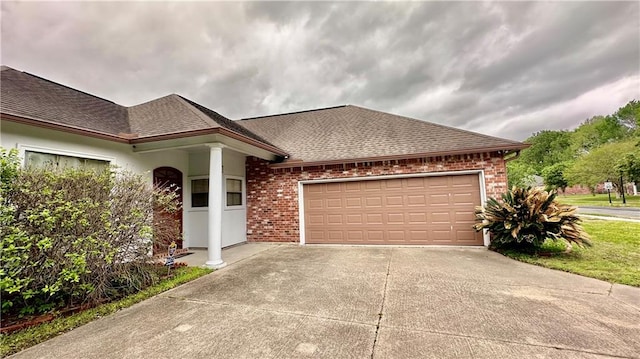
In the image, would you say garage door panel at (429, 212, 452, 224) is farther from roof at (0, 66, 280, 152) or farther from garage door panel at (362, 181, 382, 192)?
roof at (0, 66, 280, 152)

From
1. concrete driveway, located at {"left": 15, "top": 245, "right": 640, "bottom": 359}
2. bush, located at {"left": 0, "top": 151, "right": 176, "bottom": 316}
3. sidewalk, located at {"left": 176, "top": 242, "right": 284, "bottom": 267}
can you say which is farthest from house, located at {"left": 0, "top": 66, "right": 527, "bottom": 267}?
concrete driveway, located at {"left": 15, "top": 245, "right": 640, "bottom": 359}

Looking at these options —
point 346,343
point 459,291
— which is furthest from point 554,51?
point 346,343

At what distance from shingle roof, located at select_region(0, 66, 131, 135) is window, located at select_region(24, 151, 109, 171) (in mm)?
678

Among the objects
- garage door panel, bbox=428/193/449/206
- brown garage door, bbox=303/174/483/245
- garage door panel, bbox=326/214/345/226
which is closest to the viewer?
brown garage door, bbox=303/174/483/245

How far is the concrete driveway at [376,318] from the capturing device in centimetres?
249

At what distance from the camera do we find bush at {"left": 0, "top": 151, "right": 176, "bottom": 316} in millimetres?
3229

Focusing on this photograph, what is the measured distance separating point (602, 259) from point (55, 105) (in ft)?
41.7

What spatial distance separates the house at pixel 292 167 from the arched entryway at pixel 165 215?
46mm

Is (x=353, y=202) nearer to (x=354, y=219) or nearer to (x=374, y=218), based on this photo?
(x=354, y=219)

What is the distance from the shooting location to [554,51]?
912 centimetres

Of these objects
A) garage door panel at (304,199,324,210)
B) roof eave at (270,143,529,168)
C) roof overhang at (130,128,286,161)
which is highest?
roof overhang at (130,128,286,161)

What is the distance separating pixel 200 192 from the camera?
7.93 meters

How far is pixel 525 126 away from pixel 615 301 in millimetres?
55358

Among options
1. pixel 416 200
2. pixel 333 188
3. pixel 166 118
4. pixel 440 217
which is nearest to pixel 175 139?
pixel 166 118
